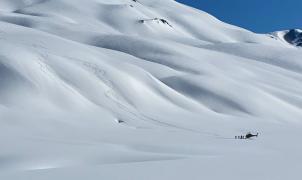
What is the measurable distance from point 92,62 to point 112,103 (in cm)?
778

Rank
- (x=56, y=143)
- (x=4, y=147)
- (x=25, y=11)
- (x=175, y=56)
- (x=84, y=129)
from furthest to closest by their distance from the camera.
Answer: (x=25, y=11) < (x=175, y=56) < (x=84, y=129) < (x=56, y=143) < (x=4, y=147)

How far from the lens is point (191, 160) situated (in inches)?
604

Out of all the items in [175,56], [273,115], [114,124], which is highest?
[175,56]

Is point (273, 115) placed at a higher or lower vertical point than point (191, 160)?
higher

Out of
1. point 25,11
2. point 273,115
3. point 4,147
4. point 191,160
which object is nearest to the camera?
point 191,160

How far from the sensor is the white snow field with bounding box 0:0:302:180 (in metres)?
14.3

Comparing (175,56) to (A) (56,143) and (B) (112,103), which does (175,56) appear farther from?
(A) (56,143)

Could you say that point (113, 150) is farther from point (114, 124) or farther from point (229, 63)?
point (229, 63)

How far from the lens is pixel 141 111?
3369 centimetres

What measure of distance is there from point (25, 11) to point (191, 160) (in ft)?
308

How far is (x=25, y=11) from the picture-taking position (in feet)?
341

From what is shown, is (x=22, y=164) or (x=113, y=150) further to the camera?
(x=113, y=150)

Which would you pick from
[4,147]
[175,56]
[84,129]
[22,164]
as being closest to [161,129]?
[84,129]

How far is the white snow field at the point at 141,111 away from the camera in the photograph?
14336 mm
